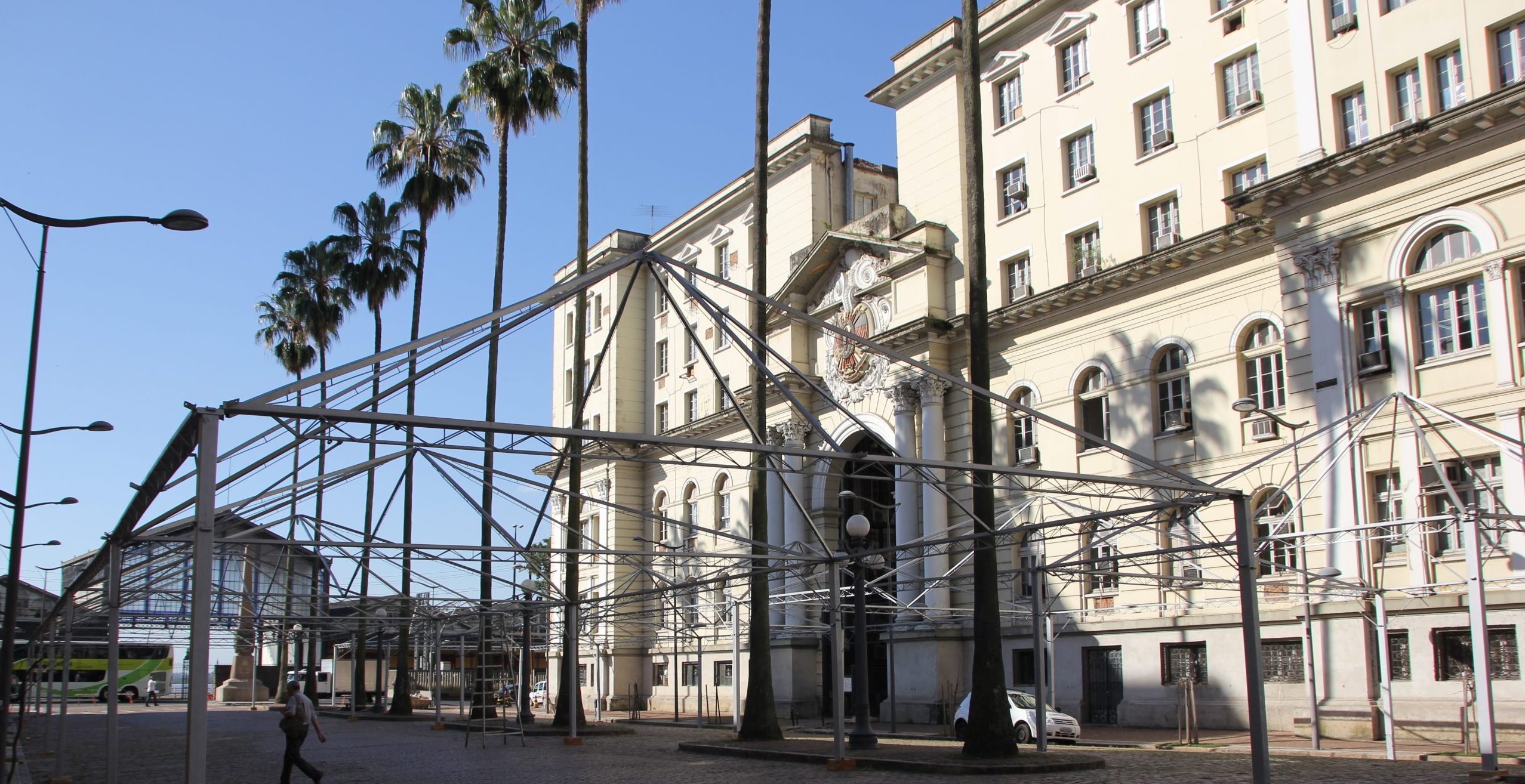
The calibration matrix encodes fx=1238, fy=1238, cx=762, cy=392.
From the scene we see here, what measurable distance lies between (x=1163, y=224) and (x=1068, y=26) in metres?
7.40

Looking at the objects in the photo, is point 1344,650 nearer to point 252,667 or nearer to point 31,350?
point 31,350

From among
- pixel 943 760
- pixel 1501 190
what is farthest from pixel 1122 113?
pixel 943 760

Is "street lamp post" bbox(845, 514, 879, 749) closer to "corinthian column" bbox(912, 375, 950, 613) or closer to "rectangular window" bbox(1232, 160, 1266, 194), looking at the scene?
"rectangular window" bbox(1232, 160, 1266, 194)

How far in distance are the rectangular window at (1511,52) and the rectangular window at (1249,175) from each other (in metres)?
6.64

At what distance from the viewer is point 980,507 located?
2203 cm

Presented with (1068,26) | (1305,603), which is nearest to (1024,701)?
(1305,603)

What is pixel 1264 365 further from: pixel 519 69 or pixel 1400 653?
pixel 519 69

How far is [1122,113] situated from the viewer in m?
36.0

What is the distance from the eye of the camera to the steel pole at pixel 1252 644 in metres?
14.2

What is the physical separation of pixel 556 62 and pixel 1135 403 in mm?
20659

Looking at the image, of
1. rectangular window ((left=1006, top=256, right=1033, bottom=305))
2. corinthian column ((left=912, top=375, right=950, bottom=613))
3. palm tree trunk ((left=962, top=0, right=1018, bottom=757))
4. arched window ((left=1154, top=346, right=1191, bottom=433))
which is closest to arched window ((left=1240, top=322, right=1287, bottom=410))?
arched window ((left=1154, top=346, right=1191, bottom=433))

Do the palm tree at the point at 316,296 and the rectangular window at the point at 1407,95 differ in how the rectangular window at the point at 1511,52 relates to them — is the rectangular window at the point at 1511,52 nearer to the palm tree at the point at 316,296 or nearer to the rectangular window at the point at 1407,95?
the rectangular window at the point at 1407,95

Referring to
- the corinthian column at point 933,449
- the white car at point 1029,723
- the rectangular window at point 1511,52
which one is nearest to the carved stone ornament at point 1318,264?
the rectangular window at point 1511,52

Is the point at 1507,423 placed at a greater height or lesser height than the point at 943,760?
greater
